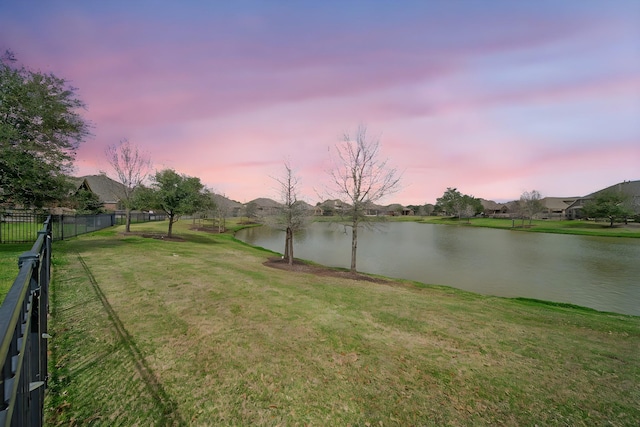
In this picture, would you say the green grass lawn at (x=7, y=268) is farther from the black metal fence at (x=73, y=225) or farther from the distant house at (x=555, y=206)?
the distant house at (x=555, y=206)

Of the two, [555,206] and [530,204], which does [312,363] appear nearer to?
[530,204]

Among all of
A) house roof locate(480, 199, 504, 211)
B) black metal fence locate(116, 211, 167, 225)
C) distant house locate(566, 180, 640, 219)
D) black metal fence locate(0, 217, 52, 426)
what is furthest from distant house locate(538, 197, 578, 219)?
black metal fence locate(0, 217, 52, 426)

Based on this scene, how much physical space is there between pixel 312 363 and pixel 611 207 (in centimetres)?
8363

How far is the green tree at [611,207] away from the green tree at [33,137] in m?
89.1

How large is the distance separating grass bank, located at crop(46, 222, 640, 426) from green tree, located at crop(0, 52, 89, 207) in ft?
22.9

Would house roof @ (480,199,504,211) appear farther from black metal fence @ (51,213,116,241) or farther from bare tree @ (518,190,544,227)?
black metal fence @ (51,213,116,241)

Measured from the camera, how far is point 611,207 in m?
56.8

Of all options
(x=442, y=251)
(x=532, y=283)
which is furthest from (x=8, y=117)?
(x=442, y=251)

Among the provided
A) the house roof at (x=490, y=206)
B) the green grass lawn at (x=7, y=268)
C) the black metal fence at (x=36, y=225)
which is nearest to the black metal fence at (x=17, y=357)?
the green grass lawn at (x=7, y=268)

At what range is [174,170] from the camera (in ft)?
83.8

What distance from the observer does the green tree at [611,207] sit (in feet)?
185

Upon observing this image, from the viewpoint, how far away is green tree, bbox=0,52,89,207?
36.2ft

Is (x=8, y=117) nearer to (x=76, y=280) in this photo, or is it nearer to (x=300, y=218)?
(x=76, y=280)

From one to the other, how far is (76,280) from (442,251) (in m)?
30.5
